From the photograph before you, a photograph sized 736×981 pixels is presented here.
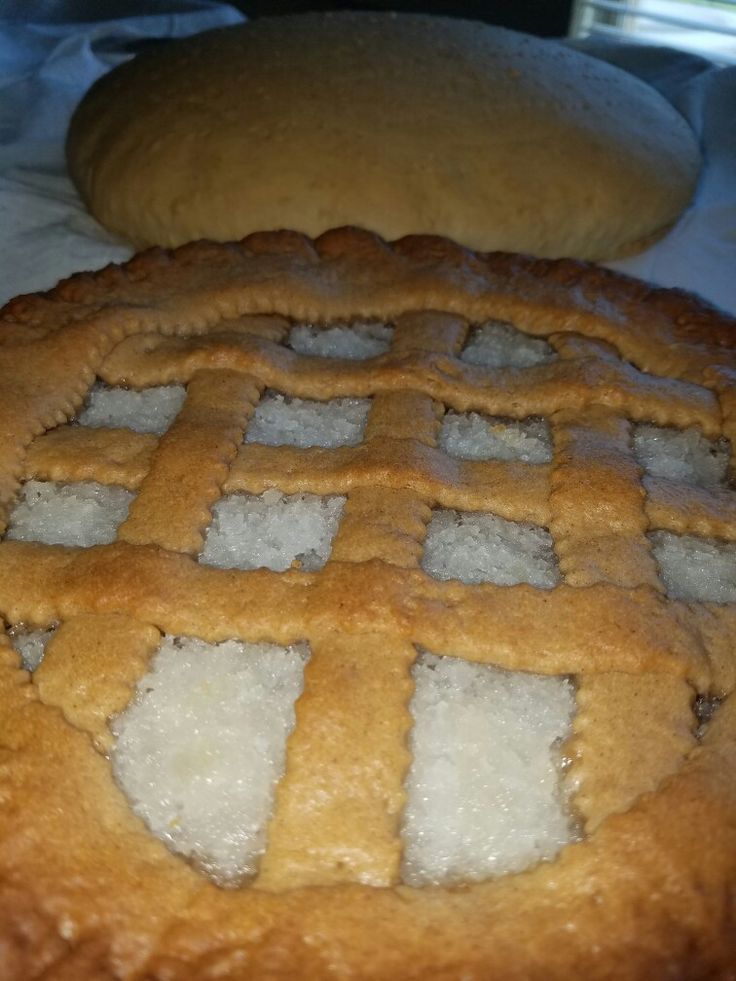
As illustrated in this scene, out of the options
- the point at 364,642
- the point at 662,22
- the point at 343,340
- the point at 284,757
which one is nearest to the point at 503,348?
the point at 343,340

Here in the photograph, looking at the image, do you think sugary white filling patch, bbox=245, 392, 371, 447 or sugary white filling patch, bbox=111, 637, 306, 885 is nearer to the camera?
sugary white filling patch, bbox=111, 637, 306, 885

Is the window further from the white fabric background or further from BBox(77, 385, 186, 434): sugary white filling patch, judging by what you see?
BBox(77, 385, 186, 434): sugary white filling patch

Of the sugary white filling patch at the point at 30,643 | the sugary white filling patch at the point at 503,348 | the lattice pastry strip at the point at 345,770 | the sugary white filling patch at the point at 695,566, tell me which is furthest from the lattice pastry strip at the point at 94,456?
the sugary white filling patch at the point at 695,566

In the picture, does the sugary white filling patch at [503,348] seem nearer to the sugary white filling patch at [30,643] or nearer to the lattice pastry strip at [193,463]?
the lattice pastry strip at [193,463]

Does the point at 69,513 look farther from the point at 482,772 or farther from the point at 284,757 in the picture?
the point at 482,772

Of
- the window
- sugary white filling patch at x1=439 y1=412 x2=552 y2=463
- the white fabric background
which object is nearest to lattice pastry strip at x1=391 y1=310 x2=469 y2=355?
sugary white filling patch at x1=439 y1=412 x2=552 y2=463

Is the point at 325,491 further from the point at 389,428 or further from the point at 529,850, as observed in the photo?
the point at 529,850

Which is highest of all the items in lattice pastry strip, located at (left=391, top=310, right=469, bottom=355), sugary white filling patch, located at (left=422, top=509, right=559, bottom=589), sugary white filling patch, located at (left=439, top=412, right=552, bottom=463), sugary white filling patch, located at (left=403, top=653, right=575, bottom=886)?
lattice pastry strip, located at (left=391, top=310, right=469, bottom=355)

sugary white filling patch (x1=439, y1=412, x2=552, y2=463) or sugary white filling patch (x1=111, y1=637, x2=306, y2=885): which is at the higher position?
sugary white filling patch (x1=439, y1=412, x2=552, y2=463)
